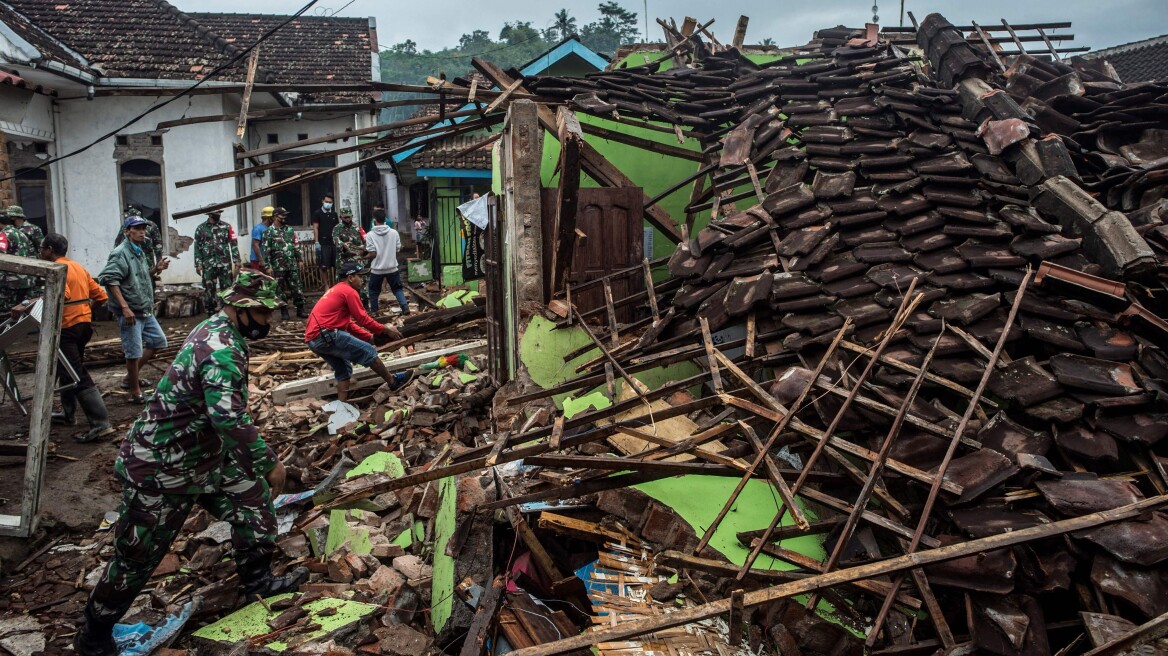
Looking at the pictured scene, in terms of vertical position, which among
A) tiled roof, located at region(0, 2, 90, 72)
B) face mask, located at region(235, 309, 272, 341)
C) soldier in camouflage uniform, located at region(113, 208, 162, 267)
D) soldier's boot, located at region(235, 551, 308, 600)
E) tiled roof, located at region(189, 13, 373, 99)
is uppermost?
tiled roof, located at region(189, 13, 373, 99)

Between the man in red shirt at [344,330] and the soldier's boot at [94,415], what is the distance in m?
2.10

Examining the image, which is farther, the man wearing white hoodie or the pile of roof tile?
the man wearing white hoodie

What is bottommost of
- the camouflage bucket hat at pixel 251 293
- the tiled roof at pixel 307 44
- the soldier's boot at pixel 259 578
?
the soldier's boot at pixel 259 578

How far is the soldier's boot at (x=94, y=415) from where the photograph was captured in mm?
7312

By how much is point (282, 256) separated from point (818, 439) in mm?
11325

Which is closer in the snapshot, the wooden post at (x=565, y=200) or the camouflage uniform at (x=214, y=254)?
the wooden post at (x=565, y=200)

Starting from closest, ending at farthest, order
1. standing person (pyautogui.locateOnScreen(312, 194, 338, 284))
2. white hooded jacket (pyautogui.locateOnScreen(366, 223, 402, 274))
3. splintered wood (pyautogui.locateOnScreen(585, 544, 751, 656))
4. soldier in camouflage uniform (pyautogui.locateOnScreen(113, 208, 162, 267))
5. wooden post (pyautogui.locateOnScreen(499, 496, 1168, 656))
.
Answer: wooden post (pyautogui.locateOnScreen(499, 496, 1168, 656)) < splintered wood (pyautogui.locateOnScreen(585, 544, 751, 656)) < soldier in camouflage uniform (pyautogui.locateOnScreen(113, 208, 162, 267)) < white hooded jacket (pyautogui.locateOnScreen(366, 223, 402, 274)) < standing person (pyautogui.locateOnScreen(312, 194, 338, 284))

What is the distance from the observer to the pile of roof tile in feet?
13.1

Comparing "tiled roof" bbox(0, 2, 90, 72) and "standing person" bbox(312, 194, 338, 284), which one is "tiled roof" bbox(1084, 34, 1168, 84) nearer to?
"standing person" bbox(312, 194, 338, 284)

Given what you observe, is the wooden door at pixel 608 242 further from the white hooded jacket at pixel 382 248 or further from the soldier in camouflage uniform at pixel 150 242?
the white hooded jacket at pixel 382 248

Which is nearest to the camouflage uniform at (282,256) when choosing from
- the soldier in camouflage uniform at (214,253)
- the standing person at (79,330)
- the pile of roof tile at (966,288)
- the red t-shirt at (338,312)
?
the soldier in camouflage uniform at (214,253)

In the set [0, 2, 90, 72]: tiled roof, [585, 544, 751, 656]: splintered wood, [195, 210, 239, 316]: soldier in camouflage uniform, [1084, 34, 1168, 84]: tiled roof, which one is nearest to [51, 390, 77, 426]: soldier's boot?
[195, 210, 239, 316]: soldier in camouflage uniform

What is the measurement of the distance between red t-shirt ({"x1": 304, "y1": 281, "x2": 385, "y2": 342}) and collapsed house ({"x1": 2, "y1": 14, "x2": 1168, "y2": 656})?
1.21 m

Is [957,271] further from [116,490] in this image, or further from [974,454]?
[116,490]
